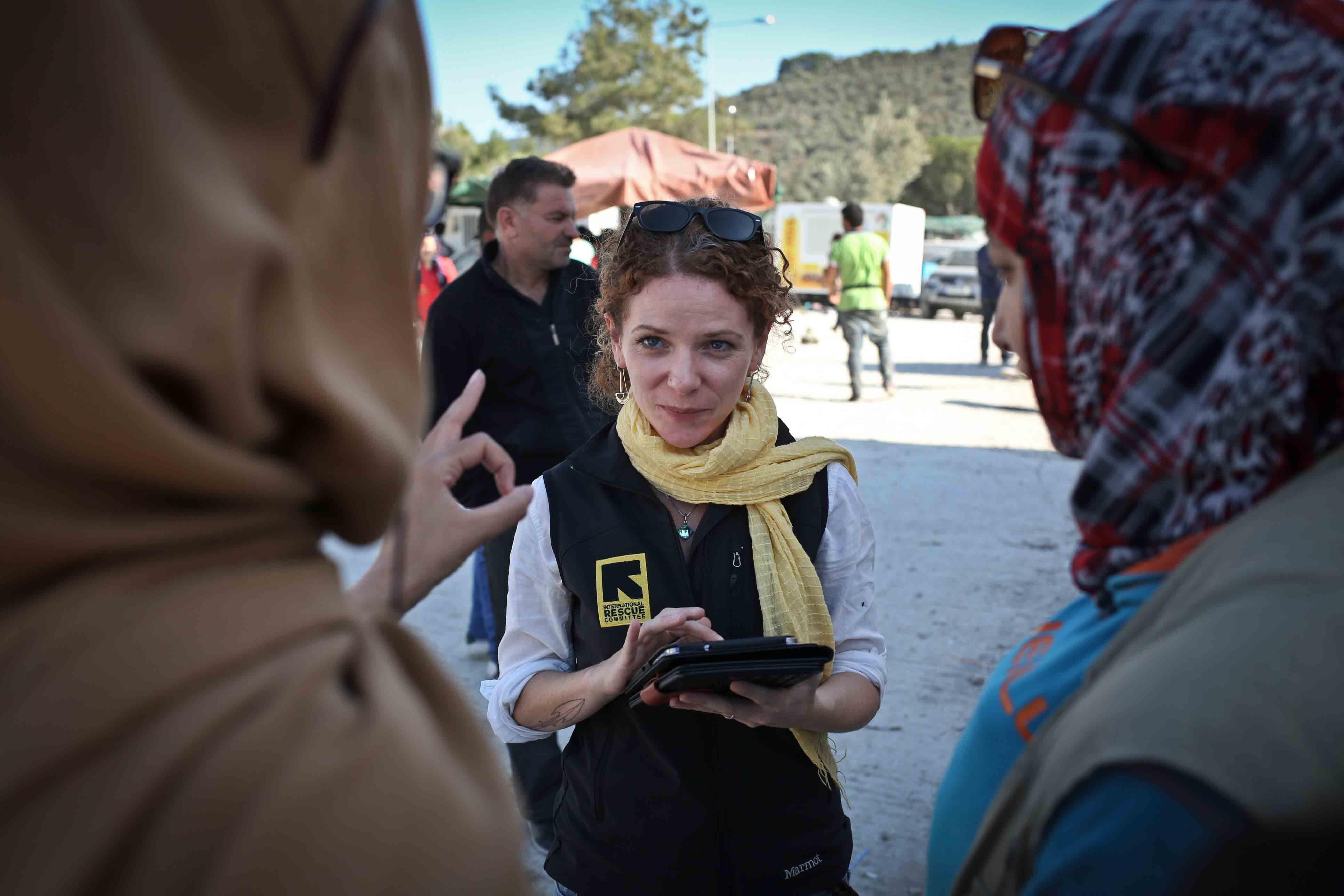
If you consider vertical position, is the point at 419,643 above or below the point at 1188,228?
below

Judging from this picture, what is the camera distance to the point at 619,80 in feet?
128

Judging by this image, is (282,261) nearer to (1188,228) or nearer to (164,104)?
(164,104)

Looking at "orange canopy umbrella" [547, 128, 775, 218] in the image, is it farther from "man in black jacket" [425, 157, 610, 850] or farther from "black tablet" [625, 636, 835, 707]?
"black tablet" [625, 636, 835, 707]

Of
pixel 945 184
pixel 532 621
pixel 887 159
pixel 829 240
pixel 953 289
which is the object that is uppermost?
pixel 887 159

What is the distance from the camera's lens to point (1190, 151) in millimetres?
1036

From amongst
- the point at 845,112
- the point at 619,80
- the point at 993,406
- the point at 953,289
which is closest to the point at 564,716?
the point at 993,406

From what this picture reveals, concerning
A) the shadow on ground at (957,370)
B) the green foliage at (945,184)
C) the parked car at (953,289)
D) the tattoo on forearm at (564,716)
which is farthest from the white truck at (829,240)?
the green foliage at (945,184)

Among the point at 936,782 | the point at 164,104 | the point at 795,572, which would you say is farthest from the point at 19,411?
the point at 936,782

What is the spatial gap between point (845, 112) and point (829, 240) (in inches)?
3676

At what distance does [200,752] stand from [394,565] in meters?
0.37

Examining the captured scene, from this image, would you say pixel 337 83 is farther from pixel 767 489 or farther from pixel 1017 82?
pixel 767 489

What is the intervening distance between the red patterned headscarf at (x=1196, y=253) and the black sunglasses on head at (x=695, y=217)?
109 centimetres

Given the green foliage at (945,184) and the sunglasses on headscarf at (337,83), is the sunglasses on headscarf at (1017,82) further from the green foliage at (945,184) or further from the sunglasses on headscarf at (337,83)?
the green foliage at (945,184)

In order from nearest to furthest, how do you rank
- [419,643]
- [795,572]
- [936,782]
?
1. [419,643]
2. [795,572]
3. [936,782]
